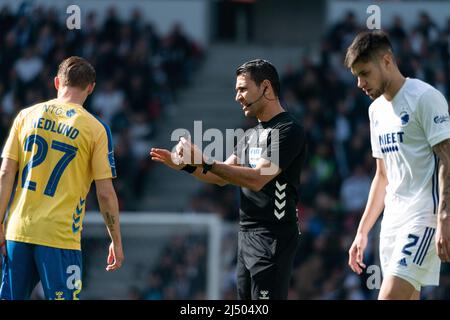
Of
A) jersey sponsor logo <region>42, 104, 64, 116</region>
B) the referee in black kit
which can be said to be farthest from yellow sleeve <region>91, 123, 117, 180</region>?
the referee in black kit

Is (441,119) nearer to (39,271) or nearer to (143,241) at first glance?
(39,271)

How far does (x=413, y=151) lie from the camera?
20.5 feet

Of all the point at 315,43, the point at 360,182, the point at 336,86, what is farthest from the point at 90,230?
the point at 315,43

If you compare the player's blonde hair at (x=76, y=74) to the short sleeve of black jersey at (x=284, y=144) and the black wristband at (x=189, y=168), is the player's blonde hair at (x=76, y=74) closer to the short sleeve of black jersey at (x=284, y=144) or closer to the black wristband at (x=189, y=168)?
the black wristband at (x=189, y=168)

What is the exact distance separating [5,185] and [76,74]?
887mm

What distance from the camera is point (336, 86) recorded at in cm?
1781

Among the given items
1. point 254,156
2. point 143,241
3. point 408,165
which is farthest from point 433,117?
point 143,241

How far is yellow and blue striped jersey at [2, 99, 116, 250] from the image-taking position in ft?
20.9

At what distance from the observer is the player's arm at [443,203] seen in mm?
5855

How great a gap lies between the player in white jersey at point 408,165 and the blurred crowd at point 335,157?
5.25 meters

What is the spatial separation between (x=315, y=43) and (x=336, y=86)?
5178mm

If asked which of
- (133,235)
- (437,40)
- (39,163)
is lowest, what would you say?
(133,235)

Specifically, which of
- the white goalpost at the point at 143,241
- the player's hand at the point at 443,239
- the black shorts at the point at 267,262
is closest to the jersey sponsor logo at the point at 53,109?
the black shorts at the point at 267,262
